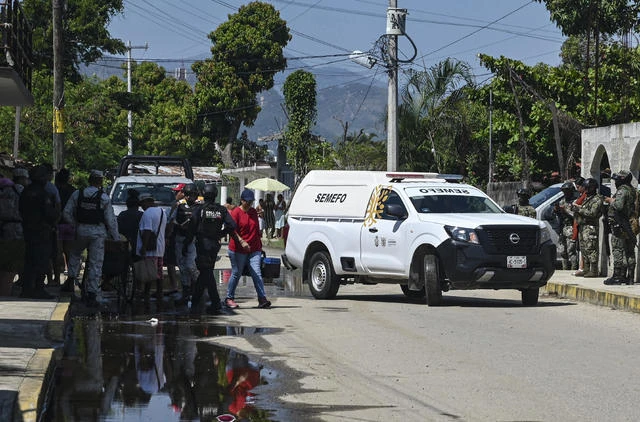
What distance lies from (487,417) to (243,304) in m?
10.4

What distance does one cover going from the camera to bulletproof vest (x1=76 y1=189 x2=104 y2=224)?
17.5 metres

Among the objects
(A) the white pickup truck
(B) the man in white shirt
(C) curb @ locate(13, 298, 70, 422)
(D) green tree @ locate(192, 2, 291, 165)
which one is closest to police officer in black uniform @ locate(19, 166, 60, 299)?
(B) the man in white shirt

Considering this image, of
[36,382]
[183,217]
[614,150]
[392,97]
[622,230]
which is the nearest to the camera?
[36,382]

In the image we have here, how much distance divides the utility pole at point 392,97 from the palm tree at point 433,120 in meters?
11.1

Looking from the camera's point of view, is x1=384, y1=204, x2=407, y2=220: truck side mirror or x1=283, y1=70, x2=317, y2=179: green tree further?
x1=283, y1=70, x2=317, y2=179: green tree

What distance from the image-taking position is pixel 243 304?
1905cm

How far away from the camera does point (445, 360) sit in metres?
12.2

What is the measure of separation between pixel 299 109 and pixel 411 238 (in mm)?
44738

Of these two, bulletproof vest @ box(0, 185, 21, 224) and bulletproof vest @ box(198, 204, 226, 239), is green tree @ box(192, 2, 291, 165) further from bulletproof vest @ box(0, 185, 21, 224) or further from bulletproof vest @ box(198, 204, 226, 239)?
bulletproof vest @ box(198, 204, 226, 239)

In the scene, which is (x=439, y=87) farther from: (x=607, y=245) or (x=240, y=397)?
(x=240, y=397)

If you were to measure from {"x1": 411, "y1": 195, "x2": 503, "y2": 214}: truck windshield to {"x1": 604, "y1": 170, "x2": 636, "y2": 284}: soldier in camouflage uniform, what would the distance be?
195 centimetres

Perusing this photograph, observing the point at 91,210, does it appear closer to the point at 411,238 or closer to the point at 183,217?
the point at 183,217

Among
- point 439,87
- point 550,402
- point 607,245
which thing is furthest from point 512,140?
point 550,402

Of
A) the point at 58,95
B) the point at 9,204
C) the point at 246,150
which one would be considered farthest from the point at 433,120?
the point at 246,150
